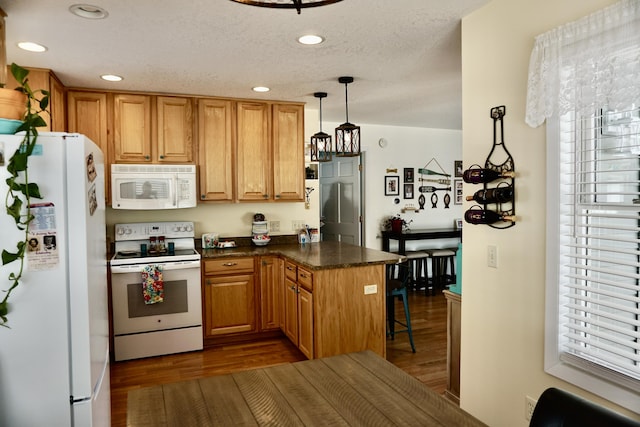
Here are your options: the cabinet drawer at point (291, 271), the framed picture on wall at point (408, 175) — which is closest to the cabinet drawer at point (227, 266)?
the cabinet drawer at point (291, 271)

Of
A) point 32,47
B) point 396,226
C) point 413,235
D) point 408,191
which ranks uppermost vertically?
point 32,47

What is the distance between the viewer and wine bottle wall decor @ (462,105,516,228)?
6.95 feet

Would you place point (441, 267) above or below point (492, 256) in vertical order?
below

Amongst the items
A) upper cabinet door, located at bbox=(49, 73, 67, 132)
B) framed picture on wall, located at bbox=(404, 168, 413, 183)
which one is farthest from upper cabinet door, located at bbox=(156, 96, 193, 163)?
framed picture on wall, located at bbox=(404, 168, 413, 183)

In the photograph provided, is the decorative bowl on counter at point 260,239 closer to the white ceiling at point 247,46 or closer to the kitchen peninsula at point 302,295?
the kitchen peninsula at point 302,295

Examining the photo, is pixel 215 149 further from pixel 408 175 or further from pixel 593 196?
pixel 593 196

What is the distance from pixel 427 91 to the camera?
4.17 metres

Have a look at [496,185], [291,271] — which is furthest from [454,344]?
[291,271]

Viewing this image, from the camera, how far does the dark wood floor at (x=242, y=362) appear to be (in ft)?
10.9

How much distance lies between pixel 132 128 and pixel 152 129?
0.56 ft

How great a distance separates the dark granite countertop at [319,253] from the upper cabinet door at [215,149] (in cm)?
57

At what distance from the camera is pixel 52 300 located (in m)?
1.72

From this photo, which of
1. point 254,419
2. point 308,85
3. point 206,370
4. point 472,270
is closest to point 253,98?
point 308,85

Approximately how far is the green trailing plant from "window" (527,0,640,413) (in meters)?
2.03
